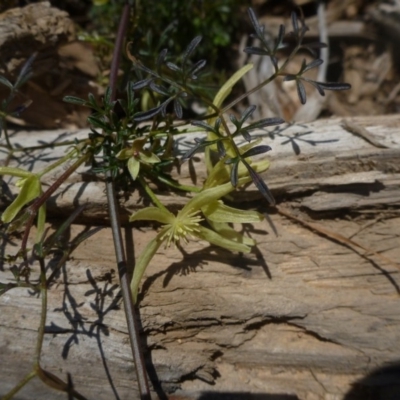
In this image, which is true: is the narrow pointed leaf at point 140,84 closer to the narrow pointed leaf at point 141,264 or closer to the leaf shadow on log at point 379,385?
the narrow pointed leaf at point 141,264

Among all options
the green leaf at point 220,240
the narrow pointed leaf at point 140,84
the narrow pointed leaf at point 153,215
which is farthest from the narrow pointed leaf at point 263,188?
the narrow pointed leaf at point 140,84

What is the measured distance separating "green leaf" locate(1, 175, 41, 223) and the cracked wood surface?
28cm

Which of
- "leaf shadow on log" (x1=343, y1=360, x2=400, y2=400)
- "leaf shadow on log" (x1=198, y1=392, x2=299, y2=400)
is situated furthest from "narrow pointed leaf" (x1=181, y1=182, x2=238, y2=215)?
"leaf shadow on log" (x1=343, y1=360, x2=400, y2=400)

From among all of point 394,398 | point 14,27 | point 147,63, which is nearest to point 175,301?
point 394,398

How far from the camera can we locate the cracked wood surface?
7.56 ft

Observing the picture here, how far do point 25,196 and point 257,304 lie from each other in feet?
3.70

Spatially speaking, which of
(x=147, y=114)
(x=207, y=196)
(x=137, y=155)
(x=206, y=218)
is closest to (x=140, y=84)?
(x=147, y=114)

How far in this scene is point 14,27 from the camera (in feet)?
9.39

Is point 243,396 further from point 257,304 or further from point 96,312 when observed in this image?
point 96,312

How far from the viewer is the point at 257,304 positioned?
239cm

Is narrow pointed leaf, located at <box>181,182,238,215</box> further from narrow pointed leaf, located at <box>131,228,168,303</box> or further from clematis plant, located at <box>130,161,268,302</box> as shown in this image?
narrow pointed leaf, located at <box>131,228,168,303</box>

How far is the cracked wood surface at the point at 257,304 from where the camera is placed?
2.30 m

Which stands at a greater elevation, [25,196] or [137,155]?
[137,155]

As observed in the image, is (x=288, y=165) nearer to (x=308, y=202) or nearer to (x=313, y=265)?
(x=308, y=202)
